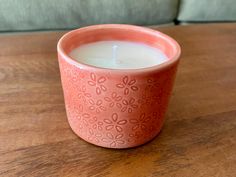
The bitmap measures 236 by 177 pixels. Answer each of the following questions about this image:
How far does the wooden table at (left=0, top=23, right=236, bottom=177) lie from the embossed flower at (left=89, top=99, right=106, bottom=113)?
0.06 metres

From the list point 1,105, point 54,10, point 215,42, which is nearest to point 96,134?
point 1,105

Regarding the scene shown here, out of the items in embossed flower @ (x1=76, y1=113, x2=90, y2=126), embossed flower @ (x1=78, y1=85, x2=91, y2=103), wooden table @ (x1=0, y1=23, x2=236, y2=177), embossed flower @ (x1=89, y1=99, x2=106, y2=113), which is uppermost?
embossed flower @ (x1=78, y1=85, x2=91, y2=103)

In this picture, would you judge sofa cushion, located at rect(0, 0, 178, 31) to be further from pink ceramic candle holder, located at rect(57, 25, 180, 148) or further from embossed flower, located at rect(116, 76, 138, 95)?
embossed flower, located at rect(116, 76, 138, 95)

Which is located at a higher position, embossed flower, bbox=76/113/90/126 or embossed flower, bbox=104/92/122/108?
embossed flower, bbox=104/92/122/108

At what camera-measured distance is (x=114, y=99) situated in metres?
0.34

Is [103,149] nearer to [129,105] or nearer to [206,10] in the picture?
[129,105]

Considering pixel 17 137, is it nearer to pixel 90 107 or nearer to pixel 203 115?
pixel 90 107

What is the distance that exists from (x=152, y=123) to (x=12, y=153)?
177 mm

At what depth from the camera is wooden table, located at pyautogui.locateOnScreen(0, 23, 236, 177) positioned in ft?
1.22

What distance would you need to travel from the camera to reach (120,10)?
1.22 m

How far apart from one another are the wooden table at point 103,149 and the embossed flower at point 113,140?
14mm

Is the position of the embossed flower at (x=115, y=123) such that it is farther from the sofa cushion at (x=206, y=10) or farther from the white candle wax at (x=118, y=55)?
the sofa cushion at (x=206, y=10)

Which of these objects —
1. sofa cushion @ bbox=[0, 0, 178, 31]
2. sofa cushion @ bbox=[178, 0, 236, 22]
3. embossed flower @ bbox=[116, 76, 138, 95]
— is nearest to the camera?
embossed flower @ bbox=[116, 76, 138, 95]

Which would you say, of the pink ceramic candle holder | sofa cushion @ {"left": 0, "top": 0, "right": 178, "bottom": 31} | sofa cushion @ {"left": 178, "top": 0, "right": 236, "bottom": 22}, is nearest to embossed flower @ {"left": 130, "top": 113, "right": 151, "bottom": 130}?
the pink ceramic candle holder
